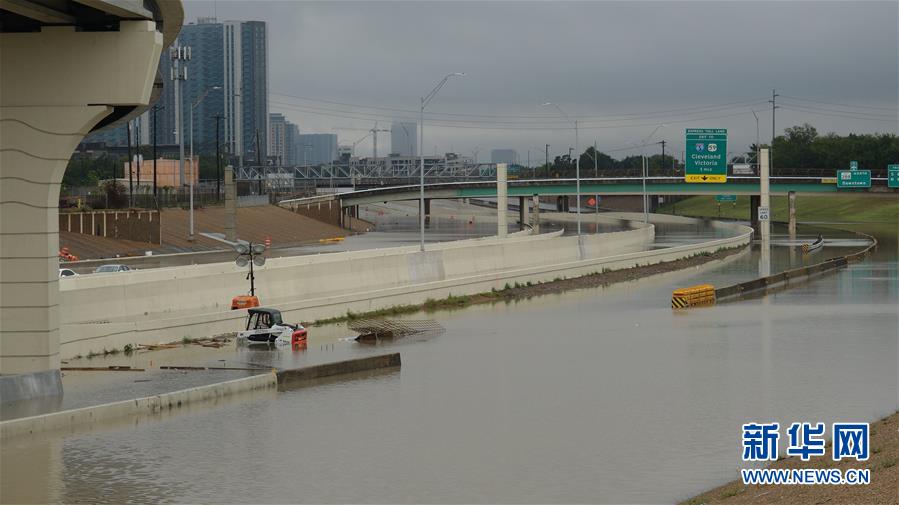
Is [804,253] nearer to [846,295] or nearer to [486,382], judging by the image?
[846,295]

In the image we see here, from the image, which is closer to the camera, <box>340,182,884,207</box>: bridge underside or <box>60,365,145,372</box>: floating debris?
<box>60,365,145,372</box>: floating debris

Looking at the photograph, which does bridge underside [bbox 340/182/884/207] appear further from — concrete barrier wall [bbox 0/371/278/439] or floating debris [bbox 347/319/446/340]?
concrete barrier wall [bbox 0/371/278/439]

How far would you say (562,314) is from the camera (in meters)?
54.7

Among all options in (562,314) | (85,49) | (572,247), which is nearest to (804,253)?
(572,247)

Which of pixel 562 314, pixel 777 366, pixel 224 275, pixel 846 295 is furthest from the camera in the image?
pixel 846 295

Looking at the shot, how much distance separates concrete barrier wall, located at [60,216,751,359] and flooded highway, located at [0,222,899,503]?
323 cm

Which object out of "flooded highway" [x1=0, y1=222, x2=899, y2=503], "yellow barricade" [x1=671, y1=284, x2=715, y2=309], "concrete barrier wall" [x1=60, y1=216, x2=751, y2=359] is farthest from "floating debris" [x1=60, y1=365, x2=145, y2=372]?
"yellow barricade" [x1=671, y1=284, x2=715, y2=309]

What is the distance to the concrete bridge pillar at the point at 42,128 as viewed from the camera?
26.4m

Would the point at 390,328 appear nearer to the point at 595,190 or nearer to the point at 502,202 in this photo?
the point at 502,202

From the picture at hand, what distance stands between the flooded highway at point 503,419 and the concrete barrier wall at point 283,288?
323cm

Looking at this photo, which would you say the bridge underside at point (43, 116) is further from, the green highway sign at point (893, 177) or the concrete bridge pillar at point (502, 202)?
the green highway sign at point (893, 177)

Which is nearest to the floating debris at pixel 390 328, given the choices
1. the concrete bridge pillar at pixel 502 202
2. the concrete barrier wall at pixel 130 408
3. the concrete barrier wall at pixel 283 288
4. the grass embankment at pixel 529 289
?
the grass embankment at pixel 529 289

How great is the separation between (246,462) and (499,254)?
47137 mm

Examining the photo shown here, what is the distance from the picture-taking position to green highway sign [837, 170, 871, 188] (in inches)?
5148
